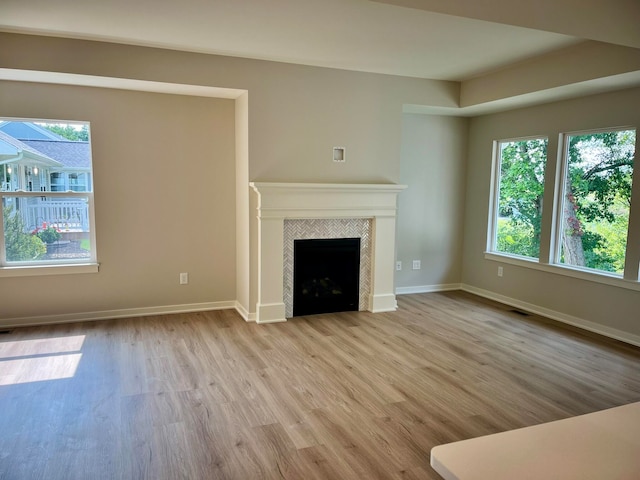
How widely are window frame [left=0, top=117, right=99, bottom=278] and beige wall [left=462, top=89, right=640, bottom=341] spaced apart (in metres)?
4.53

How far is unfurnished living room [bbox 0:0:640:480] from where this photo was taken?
283 centimetres

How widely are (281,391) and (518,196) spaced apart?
12.6 feet

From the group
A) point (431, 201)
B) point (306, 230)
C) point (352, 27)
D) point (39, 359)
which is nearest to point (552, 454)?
point (352, 27)

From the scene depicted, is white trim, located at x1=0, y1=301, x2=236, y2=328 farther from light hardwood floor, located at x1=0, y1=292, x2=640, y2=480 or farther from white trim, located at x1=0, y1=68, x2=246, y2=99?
white trim, located at x1=0, y1=68, x2=246, y2=99

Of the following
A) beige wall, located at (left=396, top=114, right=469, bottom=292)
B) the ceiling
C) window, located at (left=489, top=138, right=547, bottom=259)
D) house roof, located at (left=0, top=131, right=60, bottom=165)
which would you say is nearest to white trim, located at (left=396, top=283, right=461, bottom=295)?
beige wall, located at (left=396, top=114, right=469, bottom=292)

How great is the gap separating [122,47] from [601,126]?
177 inches

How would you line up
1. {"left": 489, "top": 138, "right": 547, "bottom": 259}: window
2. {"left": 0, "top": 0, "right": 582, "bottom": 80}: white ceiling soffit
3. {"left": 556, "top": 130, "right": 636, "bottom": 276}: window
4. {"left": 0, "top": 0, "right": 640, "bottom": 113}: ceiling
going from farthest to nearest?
1. {"left": 489, "top": 138, "right": 547, "bottom": 259}: window
2. {"left": 556, "top": 130, "right": 636, "bottom": 276}: window
3. {"left": 0, "top": 0, "right": 582, "bottom": 80}: white ceiling soffit
4. {"left": 0, "top": 0, "right": 640, "bottom": 113}: ceiling

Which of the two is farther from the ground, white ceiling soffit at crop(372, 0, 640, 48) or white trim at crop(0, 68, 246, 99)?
white ceiling soffit at crop(372, 0, 640, 48)

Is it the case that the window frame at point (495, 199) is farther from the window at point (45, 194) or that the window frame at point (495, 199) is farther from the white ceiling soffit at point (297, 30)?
the window at point (45, 194)

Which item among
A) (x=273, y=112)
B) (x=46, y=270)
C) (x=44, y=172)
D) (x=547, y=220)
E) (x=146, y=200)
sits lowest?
(x=46, y=270)

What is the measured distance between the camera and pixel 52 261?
4.69 meters

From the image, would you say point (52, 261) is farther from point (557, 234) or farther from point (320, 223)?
point (557, 234)

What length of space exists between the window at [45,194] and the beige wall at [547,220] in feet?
15.0

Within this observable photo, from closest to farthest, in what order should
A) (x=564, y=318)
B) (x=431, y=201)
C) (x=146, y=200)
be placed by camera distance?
(x=146, y=200), (x=564, y=318), (x=431, y=201)
